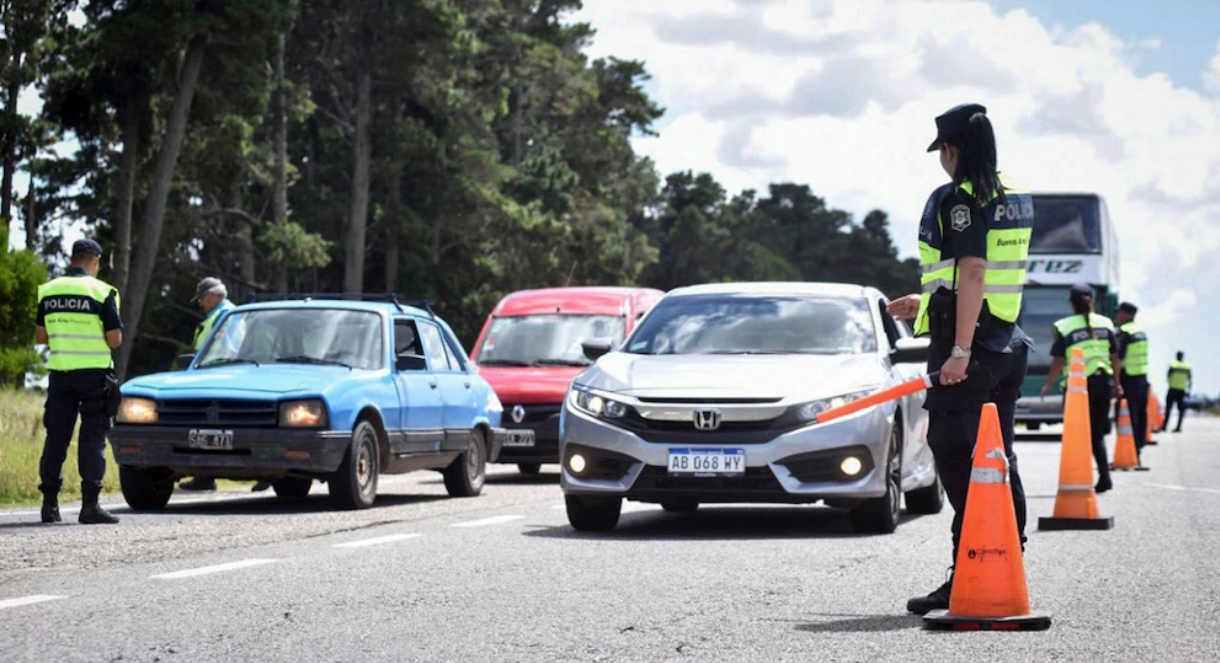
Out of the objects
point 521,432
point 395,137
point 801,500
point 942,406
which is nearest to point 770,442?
point 801,500

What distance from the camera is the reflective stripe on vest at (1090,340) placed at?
59.8 ft

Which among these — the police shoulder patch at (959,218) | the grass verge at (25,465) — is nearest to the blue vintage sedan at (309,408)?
the grass verge at (25,465)

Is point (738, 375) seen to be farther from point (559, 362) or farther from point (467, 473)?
point (559, 362)

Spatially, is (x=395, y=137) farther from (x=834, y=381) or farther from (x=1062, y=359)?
(x=834, y=381)

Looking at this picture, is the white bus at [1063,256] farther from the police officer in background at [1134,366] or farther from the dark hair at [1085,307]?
the dark hair at [1085,307]

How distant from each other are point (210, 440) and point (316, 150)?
48.0 m

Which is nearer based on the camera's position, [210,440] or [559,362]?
[210,440]

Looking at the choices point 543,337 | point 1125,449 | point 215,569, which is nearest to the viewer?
point 215,569

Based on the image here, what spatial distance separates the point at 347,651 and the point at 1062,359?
12300 millimetres

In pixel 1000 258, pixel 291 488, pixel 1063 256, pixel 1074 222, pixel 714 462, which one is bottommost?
pixel 291 488

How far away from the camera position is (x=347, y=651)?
7.02 metres

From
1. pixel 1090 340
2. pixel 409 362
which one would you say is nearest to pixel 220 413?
pixel 409 362

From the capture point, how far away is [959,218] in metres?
8.16

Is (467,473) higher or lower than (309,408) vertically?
lower
